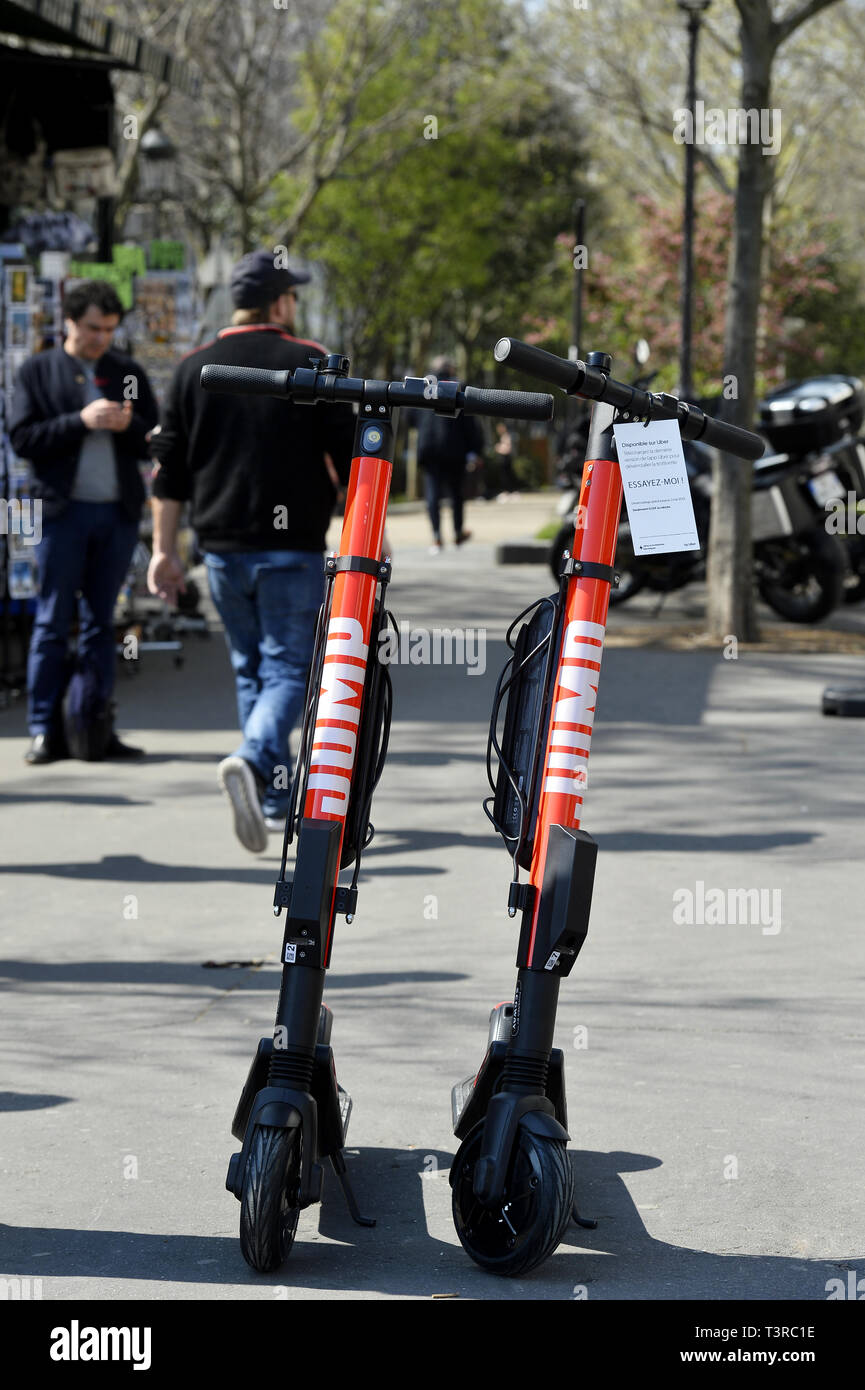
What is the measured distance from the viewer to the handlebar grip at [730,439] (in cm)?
391

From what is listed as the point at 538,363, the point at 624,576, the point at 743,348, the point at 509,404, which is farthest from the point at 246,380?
the point at 624,576

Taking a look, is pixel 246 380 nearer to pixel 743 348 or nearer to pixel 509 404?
pixel 509 404

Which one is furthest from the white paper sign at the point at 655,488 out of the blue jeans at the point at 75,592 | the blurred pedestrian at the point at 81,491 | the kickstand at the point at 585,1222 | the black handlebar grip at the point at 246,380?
the blue jeans at the point at 75,592

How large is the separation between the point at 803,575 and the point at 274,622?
7586 millimetres

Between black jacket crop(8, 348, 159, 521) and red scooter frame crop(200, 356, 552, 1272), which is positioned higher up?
black jacket crop(8, 348, 159, 521)

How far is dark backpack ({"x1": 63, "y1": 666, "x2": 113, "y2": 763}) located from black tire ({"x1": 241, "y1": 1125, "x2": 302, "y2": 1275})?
17.5ft

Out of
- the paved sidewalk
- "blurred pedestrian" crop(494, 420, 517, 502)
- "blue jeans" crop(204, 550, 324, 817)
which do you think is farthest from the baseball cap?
"blurred pedestrian" crop(494, 420, 517, 502)

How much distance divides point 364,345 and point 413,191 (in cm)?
340

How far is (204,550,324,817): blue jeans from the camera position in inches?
268

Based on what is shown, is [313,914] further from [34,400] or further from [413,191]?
[413,191]

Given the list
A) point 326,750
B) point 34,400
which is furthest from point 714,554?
point 326,750

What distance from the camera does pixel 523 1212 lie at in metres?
3.43

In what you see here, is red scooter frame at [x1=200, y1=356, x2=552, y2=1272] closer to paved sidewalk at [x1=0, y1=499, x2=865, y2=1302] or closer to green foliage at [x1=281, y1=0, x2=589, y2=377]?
paved sidewalk at [x1=0, y1=499, x2=865, y2=1302]
